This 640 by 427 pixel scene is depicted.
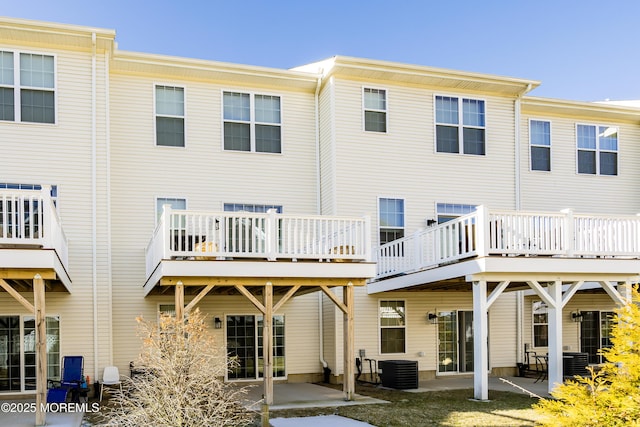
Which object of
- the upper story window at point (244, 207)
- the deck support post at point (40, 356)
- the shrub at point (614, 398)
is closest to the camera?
the shrub at point (614, 398)

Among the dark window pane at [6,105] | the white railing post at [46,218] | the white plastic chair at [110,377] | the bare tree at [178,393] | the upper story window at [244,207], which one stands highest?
the dark window pane at [6,105]

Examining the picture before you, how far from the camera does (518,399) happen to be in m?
12.2

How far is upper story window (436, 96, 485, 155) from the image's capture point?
16.8 m

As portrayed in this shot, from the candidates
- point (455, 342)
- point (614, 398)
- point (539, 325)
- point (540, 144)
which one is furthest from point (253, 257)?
point (540, 144)

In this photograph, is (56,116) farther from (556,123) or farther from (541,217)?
(556,123)

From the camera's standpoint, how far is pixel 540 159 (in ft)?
59.2

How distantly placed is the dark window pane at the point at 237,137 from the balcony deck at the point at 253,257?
13.3ft

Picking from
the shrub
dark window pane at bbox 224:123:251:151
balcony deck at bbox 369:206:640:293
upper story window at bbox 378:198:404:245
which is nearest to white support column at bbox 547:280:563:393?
balcony deck at bbox 369:206:640:293

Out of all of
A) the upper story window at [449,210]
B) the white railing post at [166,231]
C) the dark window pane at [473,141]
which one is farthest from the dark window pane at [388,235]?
the white railing post at [166,231]

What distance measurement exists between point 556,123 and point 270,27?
50.2 feet

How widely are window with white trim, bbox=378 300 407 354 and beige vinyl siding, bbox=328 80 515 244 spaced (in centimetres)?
178

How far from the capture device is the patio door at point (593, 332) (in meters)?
18.0

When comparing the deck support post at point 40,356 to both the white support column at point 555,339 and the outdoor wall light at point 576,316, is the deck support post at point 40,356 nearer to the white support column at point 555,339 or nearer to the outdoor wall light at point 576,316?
the white support column at point 555,339

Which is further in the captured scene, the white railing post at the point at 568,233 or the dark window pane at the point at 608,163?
the dark window pane at the point at 608,163
